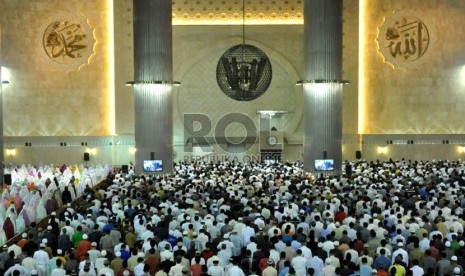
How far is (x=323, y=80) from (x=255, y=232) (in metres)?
11.2

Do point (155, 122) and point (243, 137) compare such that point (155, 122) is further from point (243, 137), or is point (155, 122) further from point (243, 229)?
point (243, 229)

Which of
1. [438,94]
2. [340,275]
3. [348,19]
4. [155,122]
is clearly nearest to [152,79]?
[155,122]

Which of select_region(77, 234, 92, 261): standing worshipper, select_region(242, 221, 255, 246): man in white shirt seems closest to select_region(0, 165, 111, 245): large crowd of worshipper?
select_region(77, 234, 92, 261): standing worshipper

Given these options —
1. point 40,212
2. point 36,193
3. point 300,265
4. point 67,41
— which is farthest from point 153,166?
point 300,265

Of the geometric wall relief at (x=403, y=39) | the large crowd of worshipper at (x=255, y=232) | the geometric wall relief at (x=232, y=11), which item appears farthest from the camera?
the geometric wall relief at (x=232, y=11)

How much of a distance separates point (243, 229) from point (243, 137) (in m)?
17.9

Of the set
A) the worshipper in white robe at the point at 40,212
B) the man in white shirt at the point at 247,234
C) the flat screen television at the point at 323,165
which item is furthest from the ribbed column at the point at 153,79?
the man in white shirt at the point at 247,234

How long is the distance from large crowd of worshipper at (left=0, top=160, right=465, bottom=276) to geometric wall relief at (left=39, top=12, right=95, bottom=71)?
11424 millimetres

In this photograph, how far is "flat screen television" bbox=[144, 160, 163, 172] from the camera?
24203 millimetres

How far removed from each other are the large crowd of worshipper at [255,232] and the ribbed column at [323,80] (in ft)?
11.6

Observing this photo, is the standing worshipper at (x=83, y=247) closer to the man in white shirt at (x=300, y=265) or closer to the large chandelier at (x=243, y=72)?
the man in white shirt at (x=300, y=265)

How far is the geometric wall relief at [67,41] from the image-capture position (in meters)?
29.8

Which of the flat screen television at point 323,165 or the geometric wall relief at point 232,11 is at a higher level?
the geometric wall relief at point 232,11

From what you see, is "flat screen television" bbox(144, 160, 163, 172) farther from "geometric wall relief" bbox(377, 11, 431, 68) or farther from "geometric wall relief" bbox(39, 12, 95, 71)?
"geometric wall relief" bbox(377, 11, 431, 68)
